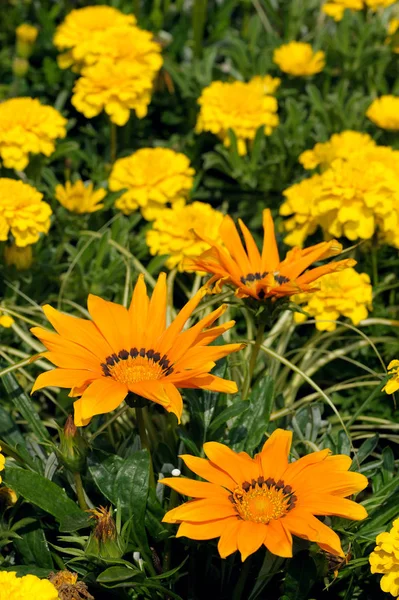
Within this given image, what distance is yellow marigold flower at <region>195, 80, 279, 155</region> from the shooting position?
2760 millimetres

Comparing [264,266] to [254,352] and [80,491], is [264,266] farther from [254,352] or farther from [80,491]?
[80,491]

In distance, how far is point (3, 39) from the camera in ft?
11.4

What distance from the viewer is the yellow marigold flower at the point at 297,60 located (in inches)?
120

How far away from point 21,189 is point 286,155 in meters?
0.97

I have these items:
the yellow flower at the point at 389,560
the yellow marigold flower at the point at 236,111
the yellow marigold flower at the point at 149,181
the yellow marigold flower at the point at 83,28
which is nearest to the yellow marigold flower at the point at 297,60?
the yellow marigold flower at the point at 236,111

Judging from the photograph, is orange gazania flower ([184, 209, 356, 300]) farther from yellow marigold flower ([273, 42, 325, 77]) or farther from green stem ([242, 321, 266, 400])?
yellow marigold flower ([273, 42, 325, 77])

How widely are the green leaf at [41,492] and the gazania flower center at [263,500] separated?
0.29 meters

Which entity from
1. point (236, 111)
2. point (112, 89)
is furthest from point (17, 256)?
point (236, 111)

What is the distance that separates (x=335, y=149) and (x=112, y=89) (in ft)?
2.09

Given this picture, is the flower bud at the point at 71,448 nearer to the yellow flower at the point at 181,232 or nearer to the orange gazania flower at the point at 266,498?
the orange gazania flower at the point at 266,498

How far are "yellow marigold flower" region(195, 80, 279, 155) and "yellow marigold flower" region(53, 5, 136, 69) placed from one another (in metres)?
0.36

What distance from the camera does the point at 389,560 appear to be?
1.46 meters

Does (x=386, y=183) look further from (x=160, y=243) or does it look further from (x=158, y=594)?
(x=158, y=594)

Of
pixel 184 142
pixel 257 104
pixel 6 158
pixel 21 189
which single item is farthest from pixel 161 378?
pixel 184 142
